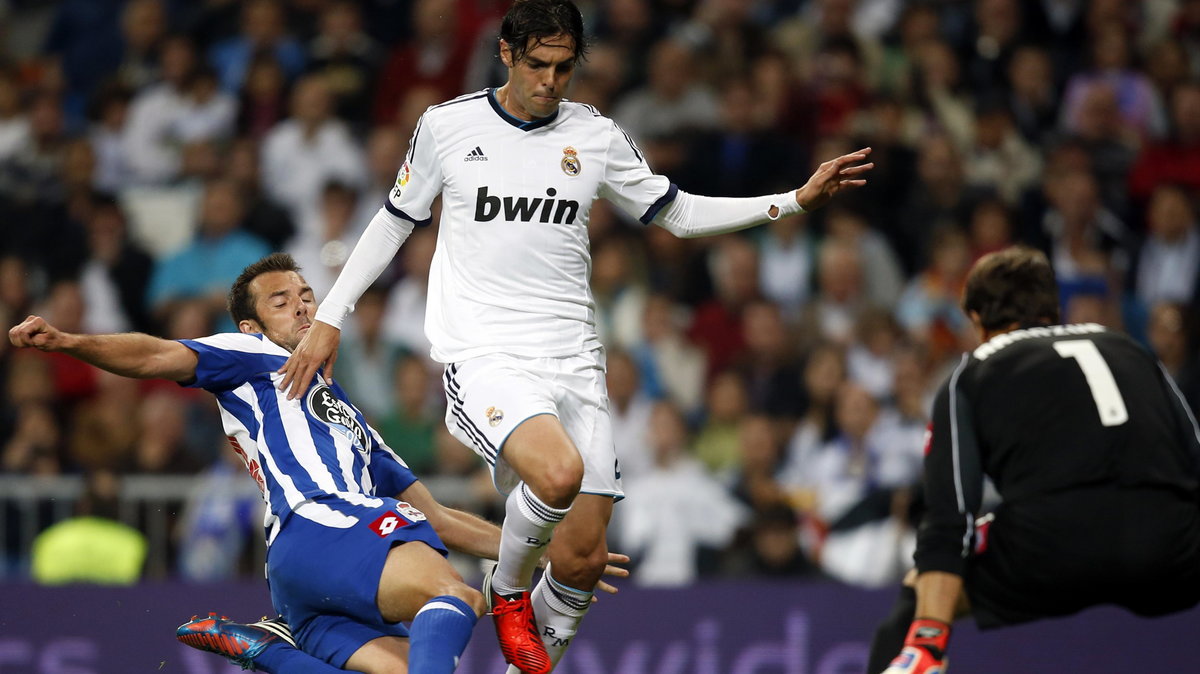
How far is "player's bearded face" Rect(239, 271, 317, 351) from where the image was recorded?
5.97 metres

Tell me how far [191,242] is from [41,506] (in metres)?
2.35

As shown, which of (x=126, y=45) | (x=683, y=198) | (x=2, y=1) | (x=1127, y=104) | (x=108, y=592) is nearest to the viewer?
(x=683, y=198)

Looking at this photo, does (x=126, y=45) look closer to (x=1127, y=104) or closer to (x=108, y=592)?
(x=108, y=592)

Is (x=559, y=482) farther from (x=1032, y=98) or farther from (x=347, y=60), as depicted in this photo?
(x=347, y=60)

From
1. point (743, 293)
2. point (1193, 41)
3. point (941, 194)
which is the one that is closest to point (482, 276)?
point (743, 293)

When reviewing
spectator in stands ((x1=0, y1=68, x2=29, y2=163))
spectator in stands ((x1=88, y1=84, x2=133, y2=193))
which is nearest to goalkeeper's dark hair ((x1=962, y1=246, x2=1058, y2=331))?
spectator in stands ((x1=88, y1=84, x2=133, y2=193))

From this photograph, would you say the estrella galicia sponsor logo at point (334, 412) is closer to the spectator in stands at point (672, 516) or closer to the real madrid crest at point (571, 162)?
the real madrid crest at point (571, 162)

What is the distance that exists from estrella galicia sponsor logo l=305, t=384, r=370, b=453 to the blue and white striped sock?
825 millimetres

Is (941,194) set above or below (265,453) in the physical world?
above

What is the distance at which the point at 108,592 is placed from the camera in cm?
838

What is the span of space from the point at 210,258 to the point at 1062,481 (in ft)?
24.0

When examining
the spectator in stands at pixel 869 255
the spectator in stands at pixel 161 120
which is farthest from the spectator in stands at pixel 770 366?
the spectator in stands at pixel 161 120

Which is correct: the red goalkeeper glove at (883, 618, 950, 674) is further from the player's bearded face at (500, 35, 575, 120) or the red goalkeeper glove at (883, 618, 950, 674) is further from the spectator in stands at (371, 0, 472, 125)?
the spectator in stands at (371, 0, 472, 125)

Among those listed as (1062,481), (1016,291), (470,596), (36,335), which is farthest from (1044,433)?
(36,335)
